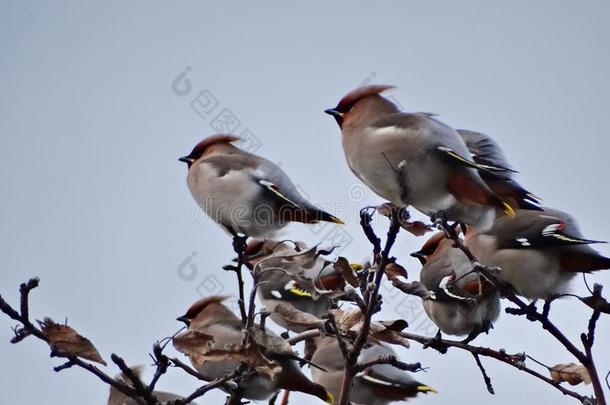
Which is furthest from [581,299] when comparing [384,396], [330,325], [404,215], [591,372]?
[384,396]

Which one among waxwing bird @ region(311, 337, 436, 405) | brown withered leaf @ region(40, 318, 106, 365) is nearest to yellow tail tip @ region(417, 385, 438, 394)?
waxwing bird @ region(311, 337, 436, 405)

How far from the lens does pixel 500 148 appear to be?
19.0 feet

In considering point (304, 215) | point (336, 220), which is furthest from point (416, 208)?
point (304, 215)

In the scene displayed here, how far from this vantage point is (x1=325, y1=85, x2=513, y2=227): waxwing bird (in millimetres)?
4230

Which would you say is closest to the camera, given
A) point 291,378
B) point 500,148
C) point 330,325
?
point 330,325

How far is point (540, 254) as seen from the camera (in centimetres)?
509

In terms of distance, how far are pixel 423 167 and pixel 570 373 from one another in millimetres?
1159

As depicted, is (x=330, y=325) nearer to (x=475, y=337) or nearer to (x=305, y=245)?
(x=305, y=245)

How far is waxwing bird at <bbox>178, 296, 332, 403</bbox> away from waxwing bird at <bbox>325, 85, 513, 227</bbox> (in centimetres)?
92

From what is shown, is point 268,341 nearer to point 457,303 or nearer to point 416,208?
point 416,208

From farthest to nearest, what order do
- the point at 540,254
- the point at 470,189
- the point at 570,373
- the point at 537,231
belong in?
the point at 537,231, the point at 540,254, the point at 470,189, the point at 570,373

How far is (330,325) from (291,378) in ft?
2.57

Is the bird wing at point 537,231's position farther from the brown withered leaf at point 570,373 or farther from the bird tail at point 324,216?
the brown withered leaf at point 570,373

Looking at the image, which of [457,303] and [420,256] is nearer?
[457,303]
